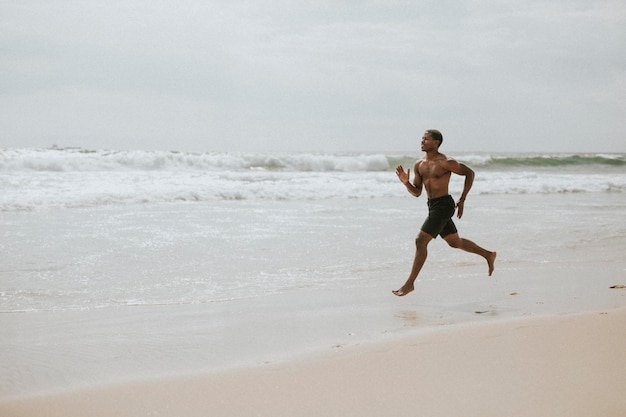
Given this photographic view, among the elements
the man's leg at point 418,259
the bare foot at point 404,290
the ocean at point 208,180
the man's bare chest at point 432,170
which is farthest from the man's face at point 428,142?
the ocean at point 208,180

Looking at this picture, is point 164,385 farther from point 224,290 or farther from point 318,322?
point 224,290

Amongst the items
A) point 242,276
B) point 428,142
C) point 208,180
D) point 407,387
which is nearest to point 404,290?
point 428,142

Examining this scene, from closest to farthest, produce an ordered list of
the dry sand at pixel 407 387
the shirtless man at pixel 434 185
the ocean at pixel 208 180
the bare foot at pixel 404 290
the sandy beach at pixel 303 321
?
the dry sand at pixel 407 387
the sandy beach at pixel 303 321
the bare foot at pixel 404 290
the shirtless man at pixel 434 185
the ocean at pixel 208 180

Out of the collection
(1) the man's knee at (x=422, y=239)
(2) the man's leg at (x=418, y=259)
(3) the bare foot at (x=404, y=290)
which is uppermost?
(1) the man's knee at (x=422, y=239)

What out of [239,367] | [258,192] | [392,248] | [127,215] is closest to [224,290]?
[239,367]

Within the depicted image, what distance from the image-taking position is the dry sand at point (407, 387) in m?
2.97

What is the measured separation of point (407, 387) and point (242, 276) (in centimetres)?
388

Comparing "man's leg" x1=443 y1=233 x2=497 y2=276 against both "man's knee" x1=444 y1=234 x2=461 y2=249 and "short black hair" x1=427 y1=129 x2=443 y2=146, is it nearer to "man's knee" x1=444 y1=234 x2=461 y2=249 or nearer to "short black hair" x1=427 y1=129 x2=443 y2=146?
"man's knee" x1=444 y1=234 x2=461 y2=249

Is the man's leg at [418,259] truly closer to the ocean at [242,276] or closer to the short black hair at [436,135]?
the ocean at [242,276]

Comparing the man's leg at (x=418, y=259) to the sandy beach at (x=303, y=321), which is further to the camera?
the man's leg at (x=418, y=259)

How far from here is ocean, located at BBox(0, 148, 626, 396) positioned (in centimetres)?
421

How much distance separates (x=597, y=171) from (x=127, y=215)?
1405 inches

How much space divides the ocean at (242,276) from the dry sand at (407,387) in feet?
1.04

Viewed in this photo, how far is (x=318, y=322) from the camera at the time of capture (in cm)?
490
